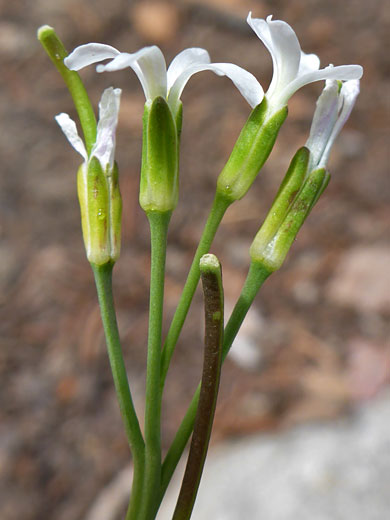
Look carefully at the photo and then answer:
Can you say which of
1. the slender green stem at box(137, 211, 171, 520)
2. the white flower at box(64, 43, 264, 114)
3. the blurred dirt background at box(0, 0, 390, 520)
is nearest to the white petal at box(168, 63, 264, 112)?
the white flower at box(64, 43, 264, 114)

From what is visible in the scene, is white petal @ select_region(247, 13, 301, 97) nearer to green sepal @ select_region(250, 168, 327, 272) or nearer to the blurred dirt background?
green sepal @ select_region(250, 168, 327, 272)

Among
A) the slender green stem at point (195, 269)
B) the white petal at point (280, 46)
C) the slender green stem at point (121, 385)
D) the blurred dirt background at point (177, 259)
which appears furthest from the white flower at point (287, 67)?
the blurred dirt background at point (177, 259)

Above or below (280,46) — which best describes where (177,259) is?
above

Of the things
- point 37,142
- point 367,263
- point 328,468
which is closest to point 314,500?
point 328,468

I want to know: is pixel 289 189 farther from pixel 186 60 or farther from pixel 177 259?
pixel 177 259

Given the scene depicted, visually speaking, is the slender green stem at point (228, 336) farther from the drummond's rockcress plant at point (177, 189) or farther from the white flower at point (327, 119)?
the white flower at point (327, 119)

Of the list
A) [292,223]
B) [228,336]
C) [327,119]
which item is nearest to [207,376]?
[228,336]
